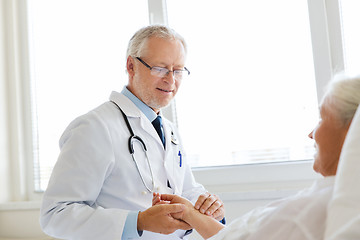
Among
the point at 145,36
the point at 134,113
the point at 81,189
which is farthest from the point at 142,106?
the point at 81,189

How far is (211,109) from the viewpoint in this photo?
2.59 meters

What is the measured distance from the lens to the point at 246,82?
251cm

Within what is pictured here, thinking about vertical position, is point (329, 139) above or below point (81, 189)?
above

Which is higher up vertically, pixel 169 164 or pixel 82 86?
pixel 82 86

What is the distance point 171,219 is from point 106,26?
173 centimetres

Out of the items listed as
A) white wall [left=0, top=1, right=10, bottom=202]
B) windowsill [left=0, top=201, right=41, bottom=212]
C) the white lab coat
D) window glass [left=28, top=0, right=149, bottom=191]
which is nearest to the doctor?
the white lab coat

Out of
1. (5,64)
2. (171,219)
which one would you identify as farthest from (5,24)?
(171,219)

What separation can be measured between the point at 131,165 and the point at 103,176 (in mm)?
125

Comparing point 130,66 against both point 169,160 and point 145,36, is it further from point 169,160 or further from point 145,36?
point 169,160

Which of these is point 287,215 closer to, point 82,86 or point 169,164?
point 169,164

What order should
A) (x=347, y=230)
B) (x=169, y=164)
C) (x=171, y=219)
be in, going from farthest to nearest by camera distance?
(x=169, y=164) → (x=171, y=219) → (x=347, y=230)

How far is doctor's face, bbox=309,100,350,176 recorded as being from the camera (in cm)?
100

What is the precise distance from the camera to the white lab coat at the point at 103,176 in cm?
152

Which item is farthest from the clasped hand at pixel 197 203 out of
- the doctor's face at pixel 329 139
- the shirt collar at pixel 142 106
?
the doctor's face at pixel 329 139
